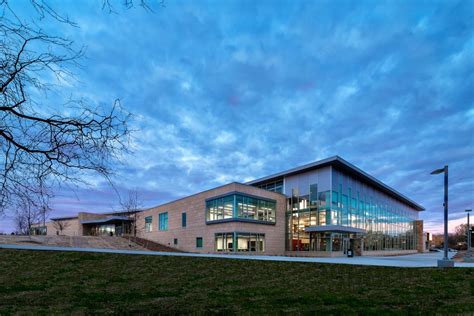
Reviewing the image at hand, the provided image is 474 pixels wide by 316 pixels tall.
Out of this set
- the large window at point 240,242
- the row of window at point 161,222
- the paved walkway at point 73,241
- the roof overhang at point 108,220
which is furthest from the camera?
the roof overhang at point 108,220

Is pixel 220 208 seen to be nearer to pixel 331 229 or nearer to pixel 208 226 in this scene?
pixel 208 226

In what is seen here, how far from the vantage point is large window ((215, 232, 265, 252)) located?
3833 cm

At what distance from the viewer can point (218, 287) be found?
13023 mm

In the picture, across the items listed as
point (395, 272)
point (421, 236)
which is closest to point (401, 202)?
point (421, 236)

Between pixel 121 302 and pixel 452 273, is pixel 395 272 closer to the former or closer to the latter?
pixel 452 273

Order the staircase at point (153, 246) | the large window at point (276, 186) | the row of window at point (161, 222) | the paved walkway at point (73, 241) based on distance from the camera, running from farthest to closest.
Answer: the row of window at point (161, 222) < the large window at point (276, 186) < the staircase at point (153, 246) < the paved walkway at point (73, 241)

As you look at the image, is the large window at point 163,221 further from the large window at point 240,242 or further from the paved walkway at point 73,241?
the large window at point 240,242

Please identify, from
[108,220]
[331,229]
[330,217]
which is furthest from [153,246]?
[108,220]

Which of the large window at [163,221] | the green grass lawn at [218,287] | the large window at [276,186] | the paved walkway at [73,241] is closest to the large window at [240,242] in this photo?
the large window at [276,186]

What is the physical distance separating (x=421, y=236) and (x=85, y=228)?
78.6 meters

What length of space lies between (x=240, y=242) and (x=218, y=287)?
2603cm

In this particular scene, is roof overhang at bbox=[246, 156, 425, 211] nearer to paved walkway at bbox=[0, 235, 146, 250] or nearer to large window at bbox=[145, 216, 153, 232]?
large window at bbox=[145, 216, 153, 232]

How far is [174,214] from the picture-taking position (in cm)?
5112

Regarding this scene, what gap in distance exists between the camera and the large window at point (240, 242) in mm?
38325
